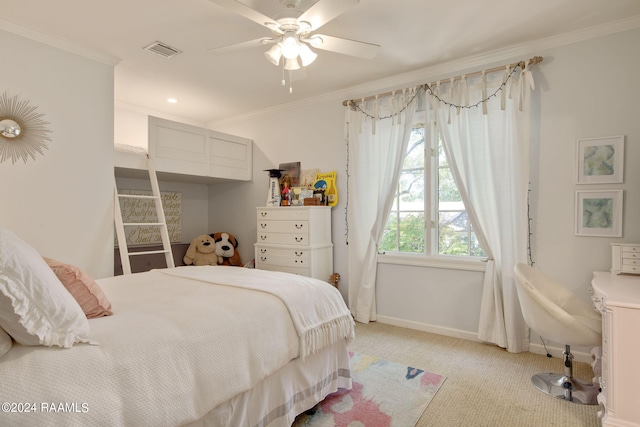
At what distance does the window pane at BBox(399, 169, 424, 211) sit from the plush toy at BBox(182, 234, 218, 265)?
2.61 meters

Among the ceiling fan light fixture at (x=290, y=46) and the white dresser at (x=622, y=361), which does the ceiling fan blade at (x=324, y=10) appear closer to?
the ceiling fan light fixture at (x=290, y=46)

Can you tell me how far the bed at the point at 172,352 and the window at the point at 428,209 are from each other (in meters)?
1.65

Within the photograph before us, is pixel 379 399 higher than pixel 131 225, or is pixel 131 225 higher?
pixel 131 225

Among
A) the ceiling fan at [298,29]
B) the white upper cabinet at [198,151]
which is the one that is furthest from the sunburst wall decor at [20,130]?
the ceiling fan at [298,29]

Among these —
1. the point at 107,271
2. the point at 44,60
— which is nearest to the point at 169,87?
the point at 44,60

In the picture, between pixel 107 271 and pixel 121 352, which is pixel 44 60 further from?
pixel 121 352

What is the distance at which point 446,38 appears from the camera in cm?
271

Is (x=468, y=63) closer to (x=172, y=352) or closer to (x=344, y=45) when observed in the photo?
(x=344, y=45)

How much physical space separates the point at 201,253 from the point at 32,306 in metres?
3.50

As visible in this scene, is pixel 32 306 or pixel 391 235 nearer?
pixel 32 306

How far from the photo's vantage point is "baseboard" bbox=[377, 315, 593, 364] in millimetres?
2648

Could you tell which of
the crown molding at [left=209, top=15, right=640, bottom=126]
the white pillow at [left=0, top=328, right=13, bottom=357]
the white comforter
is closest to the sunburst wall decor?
the white comforter

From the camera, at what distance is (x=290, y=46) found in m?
2.04

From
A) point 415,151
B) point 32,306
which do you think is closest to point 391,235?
point 415,151
